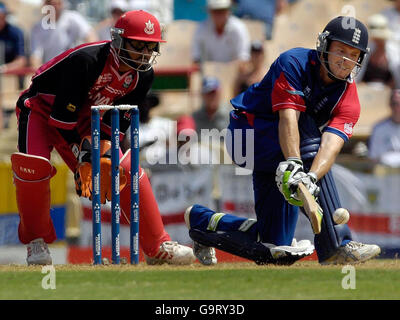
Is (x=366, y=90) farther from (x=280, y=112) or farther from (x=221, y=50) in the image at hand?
(x=280, y=112)

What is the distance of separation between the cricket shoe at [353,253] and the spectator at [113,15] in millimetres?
7108

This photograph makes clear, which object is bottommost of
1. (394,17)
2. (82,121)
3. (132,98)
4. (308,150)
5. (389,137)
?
(389,137)

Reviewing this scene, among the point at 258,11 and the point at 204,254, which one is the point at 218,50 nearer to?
the point at 258,11

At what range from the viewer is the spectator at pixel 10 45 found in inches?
594

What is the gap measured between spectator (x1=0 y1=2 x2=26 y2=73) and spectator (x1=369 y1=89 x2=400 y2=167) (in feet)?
17.8

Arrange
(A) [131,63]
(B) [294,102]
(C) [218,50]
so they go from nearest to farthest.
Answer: (B) [294,102] < (A) [131,63] < (C) [218,50]

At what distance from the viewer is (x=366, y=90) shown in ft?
45.2

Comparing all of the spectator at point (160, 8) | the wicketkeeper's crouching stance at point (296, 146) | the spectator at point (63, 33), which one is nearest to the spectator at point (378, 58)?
the spectator at point (160, 8)

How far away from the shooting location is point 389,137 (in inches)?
500

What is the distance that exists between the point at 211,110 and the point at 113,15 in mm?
2088

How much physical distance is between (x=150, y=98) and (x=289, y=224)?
231 inches

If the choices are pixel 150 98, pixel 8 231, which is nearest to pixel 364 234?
pixel 150 98

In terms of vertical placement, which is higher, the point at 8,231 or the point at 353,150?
the point at 353,150

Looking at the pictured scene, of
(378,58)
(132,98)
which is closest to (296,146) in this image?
(132,98)
